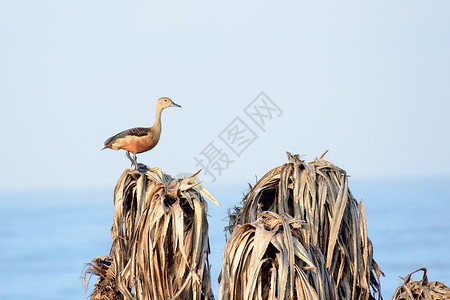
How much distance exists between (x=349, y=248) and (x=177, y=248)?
4.55ft

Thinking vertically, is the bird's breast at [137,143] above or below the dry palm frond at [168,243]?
above

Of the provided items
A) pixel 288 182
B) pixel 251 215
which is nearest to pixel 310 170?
pixel 288 182

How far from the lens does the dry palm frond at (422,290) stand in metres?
4.38

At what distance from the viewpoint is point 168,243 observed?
4.58 m

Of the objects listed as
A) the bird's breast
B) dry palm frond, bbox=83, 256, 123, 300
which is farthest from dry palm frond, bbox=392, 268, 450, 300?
the bird's breast

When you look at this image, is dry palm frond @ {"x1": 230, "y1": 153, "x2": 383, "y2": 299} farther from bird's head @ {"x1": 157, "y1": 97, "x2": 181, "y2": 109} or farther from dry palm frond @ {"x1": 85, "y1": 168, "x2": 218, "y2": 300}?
bird's head @ {"x1": 157, "y1": 97, "x2": 181, "y2": 109}

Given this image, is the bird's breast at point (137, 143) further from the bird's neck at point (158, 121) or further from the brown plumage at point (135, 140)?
the bird's neck at point (158, 121)

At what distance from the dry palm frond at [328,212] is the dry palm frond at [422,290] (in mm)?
380

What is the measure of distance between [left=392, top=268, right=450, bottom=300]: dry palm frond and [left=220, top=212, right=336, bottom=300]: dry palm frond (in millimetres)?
876

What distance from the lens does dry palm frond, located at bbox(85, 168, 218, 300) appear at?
14.4ft

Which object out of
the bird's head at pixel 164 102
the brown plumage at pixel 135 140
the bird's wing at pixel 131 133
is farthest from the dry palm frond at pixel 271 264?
the bird's head at pixel 164 102

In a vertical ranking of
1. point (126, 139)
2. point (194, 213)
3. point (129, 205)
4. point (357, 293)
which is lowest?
point (357, 293)

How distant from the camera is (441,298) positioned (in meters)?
4.33

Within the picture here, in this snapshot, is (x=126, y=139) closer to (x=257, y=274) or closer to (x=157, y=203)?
(x=157, y=203)
